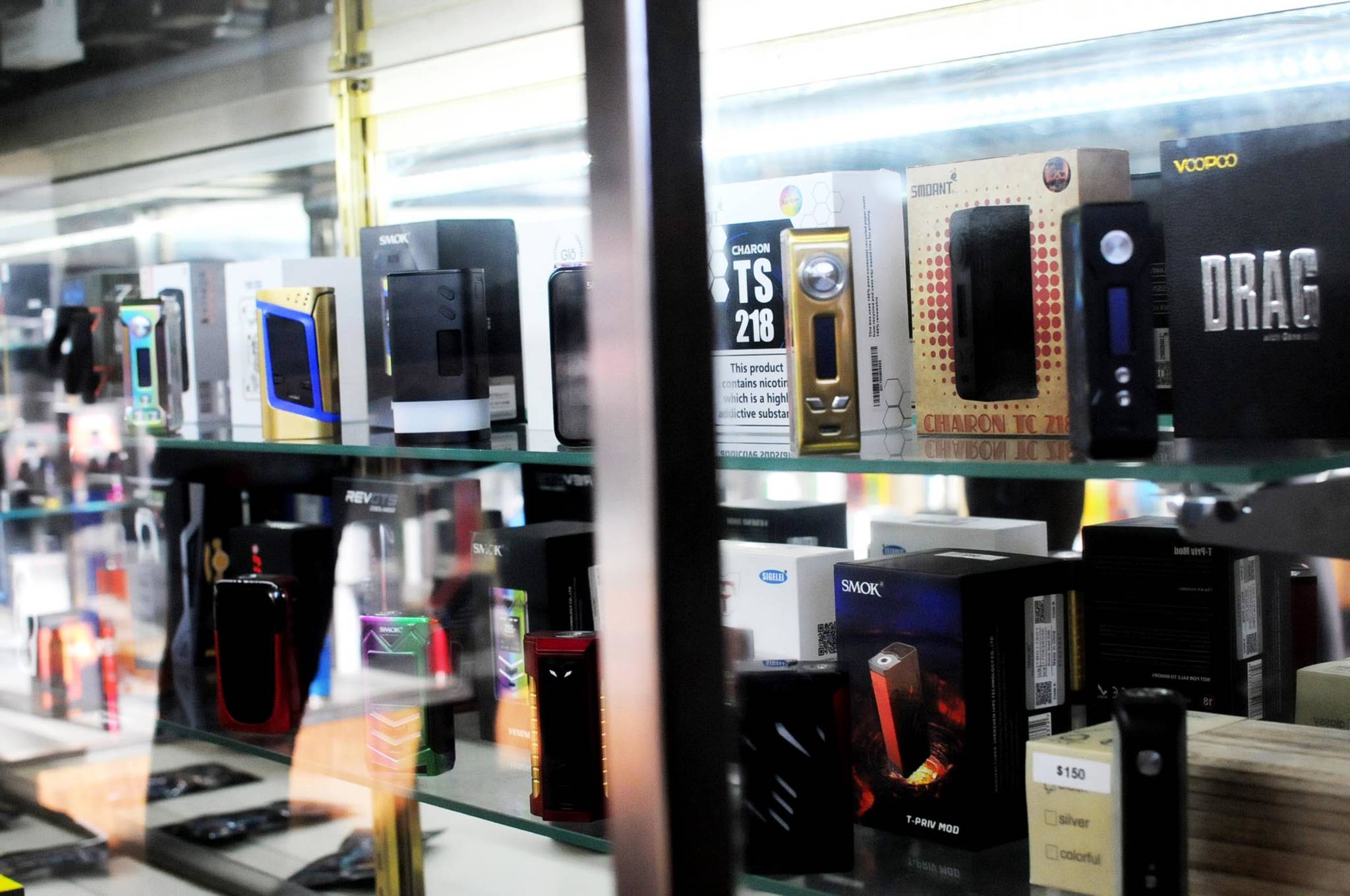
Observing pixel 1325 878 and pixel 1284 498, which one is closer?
pixel 1284 498

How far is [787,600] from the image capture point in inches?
64.7

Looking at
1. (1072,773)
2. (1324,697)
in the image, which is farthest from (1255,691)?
(1072,773)

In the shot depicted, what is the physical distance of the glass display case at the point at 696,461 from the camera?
3.25 ft

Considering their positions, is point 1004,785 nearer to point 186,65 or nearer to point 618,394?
point 618,394

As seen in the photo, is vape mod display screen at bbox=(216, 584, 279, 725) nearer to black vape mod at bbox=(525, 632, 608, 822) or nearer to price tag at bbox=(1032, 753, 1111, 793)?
black vape mod at bbox=(525, 632, 608, 822)

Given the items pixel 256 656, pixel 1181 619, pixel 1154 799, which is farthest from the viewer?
pixel 256 656

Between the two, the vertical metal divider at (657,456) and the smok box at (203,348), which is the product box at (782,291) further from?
the smok box at (203,348)

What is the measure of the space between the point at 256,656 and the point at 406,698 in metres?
0.40

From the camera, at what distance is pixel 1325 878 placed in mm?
1188

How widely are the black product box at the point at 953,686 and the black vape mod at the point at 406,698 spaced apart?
0.66 m

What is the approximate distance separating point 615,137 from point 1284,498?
23.5 inches

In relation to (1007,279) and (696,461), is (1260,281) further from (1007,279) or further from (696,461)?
(696,461)

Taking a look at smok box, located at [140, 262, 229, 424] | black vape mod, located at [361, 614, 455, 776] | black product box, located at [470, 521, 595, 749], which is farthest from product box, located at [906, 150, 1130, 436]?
smok box, located at [140, 262, 229, 424]

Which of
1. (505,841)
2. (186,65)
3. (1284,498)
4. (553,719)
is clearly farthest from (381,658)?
(186,65)
